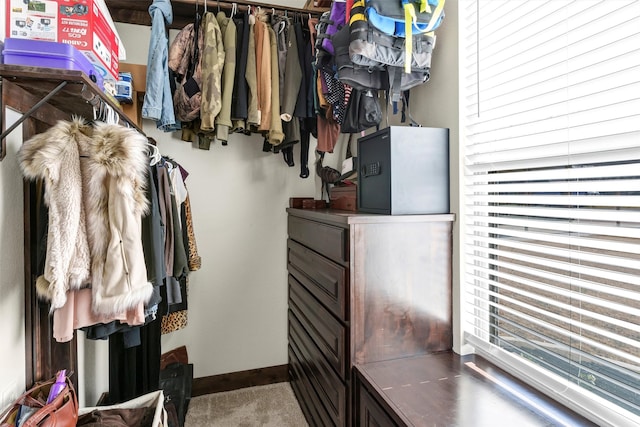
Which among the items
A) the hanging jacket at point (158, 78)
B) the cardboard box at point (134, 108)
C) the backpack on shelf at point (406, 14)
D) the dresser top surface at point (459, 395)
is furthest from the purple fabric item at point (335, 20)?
the dresser top surface at point (459, 395)

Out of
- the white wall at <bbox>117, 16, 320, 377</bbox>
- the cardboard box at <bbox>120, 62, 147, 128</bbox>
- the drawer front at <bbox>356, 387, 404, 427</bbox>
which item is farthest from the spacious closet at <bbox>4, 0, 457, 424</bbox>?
the drawer front at <bbox>356, 387, 404, 427</bbox>

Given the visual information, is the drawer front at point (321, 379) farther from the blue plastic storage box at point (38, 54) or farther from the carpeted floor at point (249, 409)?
the blue plastic storage box at point (38, 54)

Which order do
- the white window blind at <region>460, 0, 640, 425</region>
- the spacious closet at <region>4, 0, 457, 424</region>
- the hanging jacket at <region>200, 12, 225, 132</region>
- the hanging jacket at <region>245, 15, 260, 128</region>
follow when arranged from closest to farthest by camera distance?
the white window blind at <region>460, 0, 640, 425</region> < the hanging jacket at <region>200, 12, 225, 132</region> < the hanging jacket at <region>245, 15, 260, 128</region> < the spacious closet at <region>4, 0, 457, 424</region>

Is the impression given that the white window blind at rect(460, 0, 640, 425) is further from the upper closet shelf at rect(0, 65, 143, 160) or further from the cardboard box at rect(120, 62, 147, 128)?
the cardboard box at rect(120, 62, 147, 128)

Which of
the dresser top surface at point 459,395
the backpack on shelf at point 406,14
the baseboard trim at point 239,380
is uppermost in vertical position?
the backpack on shelf at point 406,14

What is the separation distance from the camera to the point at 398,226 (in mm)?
1426

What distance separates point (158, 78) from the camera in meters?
1.90

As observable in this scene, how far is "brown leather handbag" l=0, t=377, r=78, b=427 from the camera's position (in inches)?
40.4

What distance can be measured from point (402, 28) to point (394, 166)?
541mm

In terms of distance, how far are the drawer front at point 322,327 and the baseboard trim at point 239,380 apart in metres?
0.58

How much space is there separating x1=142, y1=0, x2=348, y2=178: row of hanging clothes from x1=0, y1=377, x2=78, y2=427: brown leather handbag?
1.31m

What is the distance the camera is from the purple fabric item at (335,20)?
1.65 metres

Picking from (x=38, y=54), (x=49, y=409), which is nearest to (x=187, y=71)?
(x=38, y=54)

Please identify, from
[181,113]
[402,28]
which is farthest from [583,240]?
[181,113]
